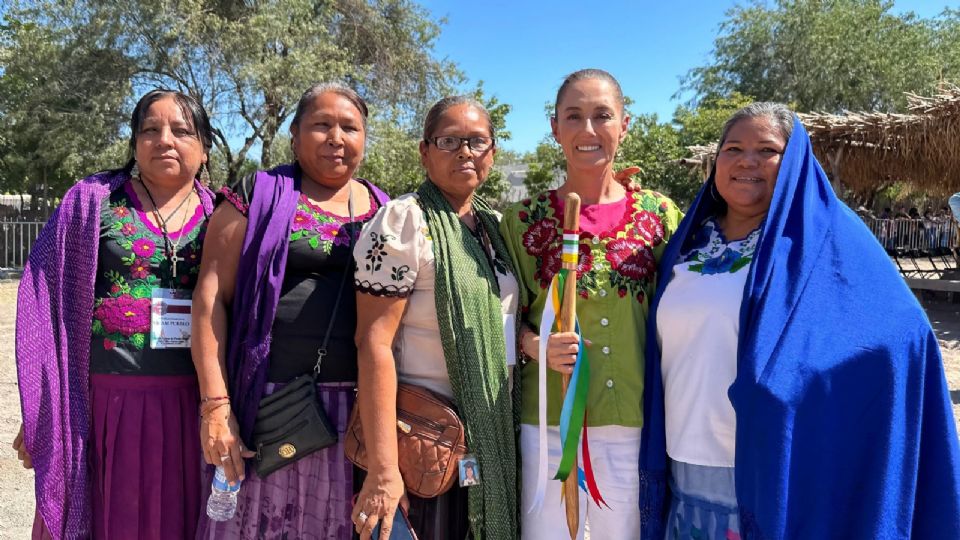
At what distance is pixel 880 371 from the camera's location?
1735 mm

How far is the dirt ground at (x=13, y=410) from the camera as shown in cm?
355

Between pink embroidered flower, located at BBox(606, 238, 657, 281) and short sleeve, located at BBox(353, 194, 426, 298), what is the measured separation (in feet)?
2.20

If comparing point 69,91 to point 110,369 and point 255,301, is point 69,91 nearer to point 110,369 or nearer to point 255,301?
point 110,369

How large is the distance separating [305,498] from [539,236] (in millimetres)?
1193

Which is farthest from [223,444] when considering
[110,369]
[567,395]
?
[567,395]

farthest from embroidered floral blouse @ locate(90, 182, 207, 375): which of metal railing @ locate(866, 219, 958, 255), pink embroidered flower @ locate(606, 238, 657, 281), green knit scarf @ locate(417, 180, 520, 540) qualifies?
metal railing @ locate(866, 219, 958, 255)

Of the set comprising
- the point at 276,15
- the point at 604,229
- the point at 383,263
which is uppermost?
the point at 276,15

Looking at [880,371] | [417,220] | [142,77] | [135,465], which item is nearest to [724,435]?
[880,371]

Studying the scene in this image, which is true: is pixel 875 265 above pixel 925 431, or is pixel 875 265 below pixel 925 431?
above

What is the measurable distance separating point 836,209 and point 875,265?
0.67 feet

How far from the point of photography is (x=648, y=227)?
7.47ft

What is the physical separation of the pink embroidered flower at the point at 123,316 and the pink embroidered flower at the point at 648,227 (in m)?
1.76

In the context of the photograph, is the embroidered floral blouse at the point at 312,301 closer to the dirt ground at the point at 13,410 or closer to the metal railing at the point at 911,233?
the dirt ground at the point at 13,410

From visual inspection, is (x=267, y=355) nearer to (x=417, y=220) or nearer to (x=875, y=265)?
(x=417, y=220)
